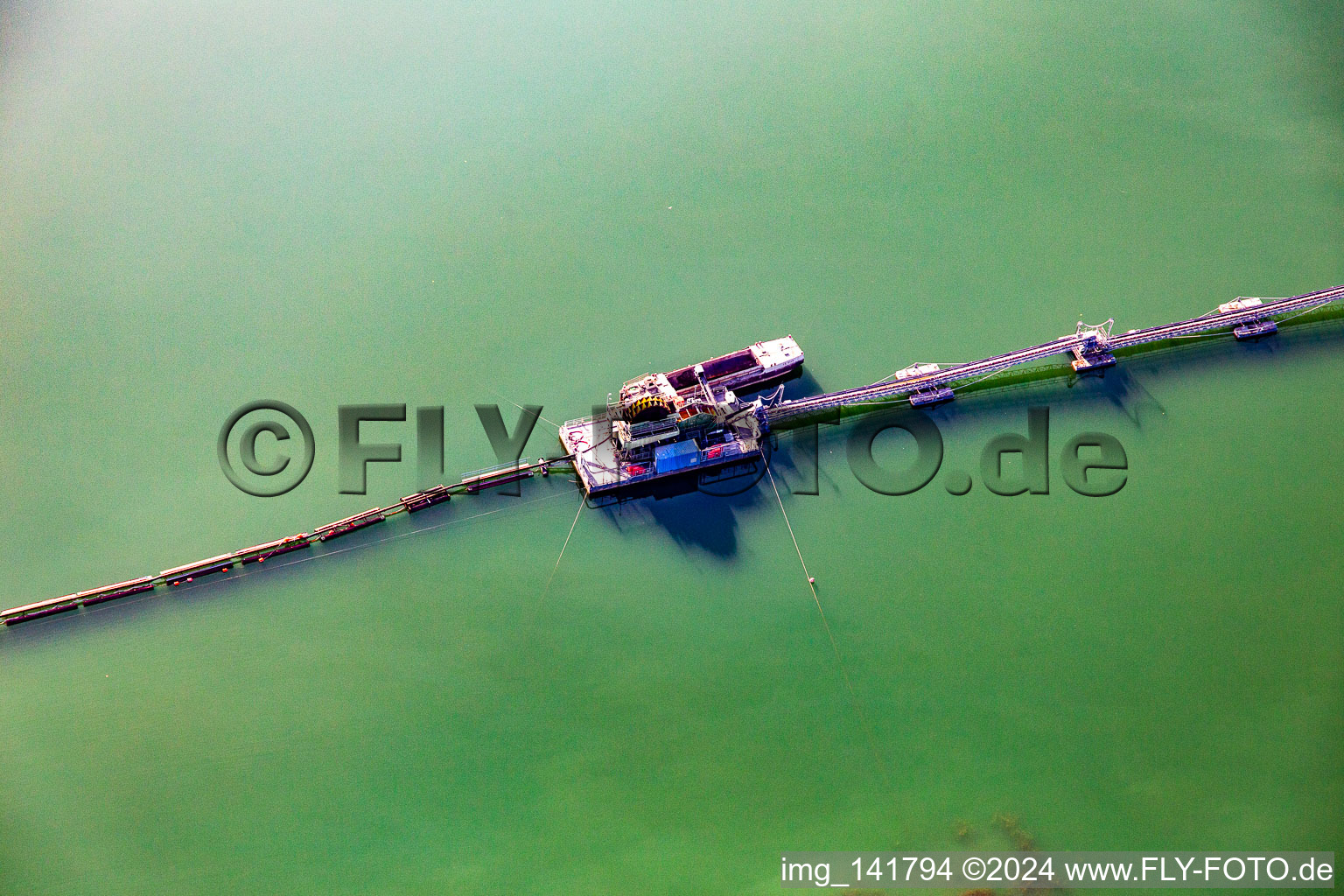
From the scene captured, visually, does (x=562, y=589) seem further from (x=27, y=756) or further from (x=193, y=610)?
(x=27, y=756)

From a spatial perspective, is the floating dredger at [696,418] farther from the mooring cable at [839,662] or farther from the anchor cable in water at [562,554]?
the mooring cable at [839,662]

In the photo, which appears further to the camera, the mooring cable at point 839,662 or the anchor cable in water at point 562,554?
the anchor cable in water at point 562,554

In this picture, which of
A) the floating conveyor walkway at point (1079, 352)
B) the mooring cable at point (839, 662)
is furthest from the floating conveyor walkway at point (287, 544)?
the floating conveyor walkway at point (1079, 352)

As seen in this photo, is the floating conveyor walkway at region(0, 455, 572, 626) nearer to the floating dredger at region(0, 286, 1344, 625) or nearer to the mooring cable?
the floating dredger at region(0, 286, 1344, 625)

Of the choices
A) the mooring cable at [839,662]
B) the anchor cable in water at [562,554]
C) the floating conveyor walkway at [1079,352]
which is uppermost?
the floating conveyor walkway at [1079,352]

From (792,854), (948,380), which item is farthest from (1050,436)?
(792,854)

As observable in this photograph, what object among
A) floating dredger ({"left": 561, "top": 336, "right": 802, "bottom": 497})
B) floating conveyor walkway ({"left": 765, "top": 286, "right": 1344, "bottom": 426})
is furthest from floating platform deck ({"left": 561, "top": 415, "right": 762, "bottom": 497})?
floating conveyor walkway ({"left": 765, "top": 286, "right": 1344, "bottom": 426})
